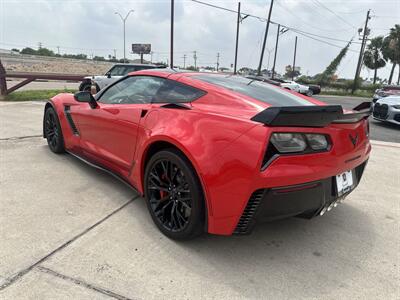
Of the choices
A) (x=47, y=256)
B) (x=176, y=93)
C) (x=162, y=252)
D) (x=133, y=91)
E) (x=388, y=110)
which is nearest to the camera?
(x=47, y=256)

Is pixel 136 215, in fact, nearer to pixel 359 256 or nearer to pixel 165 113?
pixel 165 113

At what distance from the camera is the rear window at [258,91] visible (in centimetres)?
291

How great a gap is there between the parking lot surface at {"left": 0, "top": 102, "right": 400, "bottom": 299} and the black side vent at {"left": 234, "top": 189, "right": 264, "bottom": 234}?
336mm

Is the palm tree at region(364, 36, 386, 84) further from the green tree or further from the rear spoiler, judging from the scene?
the rear spoiler

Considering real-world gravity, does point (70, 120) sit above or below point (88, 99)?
below

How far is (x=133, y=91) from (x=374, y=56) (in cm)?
5639

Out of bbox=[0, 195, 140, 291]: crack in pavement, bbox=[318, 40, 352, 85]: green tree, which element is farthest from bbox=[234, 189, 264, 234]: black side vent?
bbox=[318, 40, 352, 85]: green tree

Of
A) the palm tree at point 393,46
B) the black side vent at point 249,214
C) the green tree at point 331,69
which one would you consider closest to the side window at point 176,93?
the black side vent at point 249,214

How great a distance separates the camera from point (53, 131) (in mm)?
4902

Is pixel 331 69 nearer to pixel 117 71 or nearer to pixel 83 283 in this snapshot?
pixel 117 71

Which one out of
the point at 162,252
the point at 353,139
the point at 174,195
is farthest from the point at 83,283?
the point at 353,139

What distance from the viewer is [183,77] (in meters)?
3.11

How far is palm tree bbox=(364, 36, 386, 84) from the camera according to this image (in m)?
50.5

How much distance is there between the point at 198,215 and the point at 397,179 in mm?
3403
